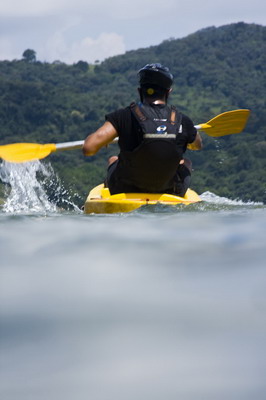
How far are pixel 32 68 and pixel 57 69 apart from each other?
11.7 feet

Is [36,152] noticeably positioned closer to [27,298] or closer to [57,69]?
[27,298]

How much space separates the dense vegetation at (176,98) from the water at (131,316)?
38916 mm

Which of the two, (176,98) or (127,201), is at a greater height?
(127,201)

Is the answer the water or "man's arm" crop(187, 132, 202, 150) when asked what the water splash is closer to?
"man's arm" crop(187, 132, 202, 150)

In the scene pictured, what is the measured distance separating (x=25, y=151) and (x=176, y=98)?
89642mm

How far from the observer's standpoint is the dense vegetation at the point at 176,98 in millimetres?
54969

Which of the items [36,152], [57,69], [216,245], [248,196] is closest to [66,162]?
[248,196]

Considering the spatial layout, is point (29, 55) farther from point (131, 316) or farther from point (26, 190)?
point (131, 316)

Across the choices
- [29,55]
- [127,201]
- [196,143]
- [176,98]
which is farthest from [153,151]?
[29,55]

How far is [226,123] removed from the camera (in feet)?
26.0

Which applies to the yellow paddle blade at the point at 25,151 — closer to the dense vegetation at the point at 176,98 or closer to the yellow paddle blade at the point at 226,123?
the yellow paddle blade at the point at 226,123

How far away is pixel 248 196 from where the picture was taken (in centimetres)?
4597

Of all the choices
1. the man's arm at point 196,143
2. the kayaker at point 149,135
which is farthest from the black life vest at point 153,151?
the man's arm at point 196,143

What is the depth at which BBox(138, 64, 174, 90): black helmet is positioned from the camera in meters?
6.00
